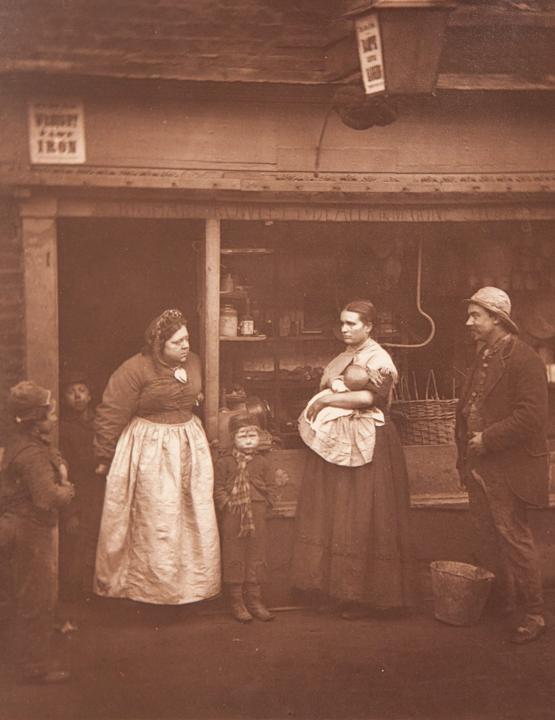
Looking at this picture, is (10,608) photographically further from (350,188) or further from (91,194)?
(350,188)

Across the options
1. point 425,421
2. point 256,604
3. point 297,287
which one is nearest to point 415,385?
point 425,421

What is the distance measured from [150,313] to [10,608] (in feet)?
8.62

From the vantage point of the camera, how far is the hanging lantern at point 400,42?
5238 millimetres

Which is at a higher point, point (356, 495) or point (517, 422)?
point (517, 422)

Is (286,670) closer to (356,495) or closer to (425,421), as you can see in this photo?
(356,495)

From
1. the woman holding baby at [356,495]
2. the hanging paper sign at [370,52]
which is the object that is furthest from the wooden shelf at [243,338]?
the hanging paper sign at [370,52]

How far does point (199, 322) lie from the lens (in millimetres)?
6797

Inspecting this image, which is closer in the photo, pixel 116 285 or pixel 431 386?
pixel 116 285

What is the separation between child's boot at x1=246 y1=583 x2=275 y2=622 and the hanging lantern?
3424 millimetres

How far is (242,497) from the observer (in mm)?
6129

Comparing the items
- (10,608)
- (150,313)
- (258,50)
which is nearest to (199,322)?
(150,313)

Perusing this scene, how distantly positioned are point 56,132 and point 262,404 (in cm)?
256

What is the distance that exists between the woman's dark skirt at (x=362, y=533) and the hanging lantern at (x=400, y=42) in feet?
7.60

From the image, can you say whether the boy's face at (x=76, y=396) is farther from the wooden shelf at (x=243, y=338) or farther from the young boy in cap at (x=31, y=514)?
the young boy in cap at (x=31, y=514)
